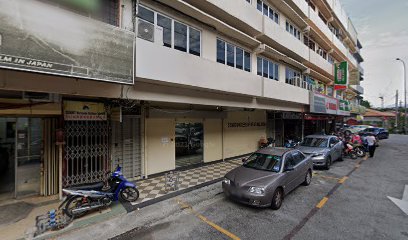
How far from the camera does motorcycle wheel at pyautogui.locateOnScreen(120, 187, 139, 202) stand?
5.94 metres

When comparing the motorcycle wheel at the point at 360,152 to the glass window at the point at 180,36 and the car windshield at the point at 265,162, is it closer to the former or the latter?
the car windshield at the point at 265,162

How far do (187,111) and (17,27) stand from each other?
6.67 m

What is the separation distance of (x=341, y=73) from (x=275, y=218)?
21.4 meters

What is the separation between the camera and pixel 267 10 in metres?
12.6

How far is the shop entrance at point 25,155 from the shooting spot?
19.6 ft

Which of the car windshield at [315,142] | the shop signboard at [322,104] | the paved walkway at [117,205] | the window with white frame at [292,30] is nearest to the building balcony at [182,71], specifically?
the paved walkway at [117,205]

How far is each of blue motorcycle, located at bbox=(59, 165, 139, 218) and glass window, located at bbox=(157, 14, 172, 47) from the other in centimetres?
462

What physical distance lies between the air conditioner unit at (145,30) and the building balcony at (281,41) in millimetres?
7095

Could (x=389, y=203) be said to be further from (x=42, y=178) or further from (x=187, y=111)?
(x=42, y=178)

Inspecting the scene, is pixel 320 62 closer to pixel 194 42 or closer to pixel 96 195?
pixel 194 42

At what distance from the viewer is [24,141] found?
240 inches

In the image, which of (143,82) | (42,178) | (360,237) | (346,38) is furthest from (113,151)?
(346,38)

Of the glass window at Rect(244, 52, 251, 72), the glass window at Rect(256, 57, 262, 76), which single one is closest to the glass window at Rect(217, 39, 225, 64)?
the glass window at Rect(244, 52, 251, 72)

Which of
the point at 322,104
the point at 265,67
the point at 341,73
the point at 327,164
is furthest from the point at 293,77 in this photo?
the point at 341,73
